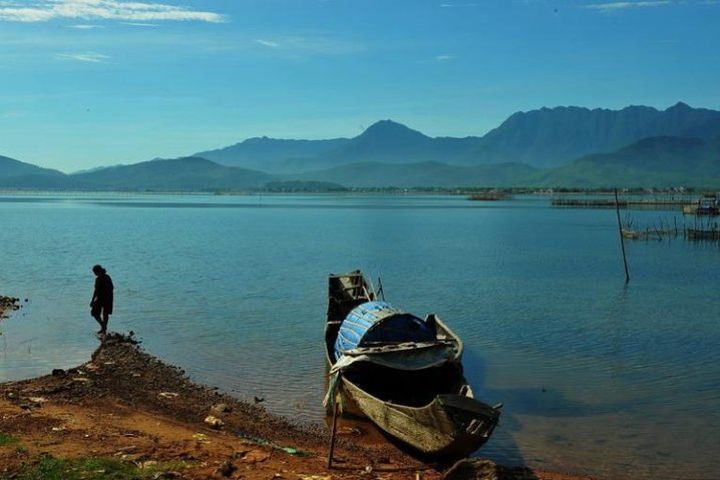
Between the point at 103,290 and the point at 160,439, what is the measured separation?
1228 centimetres

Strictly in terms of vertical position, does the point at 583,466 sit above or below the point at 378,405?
below

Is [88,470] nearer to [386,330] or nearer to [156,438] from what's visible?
[156,438]

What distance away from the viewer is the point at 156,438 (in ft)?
41.4

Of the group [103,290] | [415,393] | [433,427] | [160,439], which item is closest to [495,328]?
[415,393]

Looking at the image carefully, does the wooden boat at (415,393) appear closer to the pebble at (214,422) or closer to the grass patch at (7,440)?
the pebble at (214,422)

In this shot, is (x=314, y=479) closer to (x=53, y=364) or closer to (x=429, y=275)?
(x=53, y=364)

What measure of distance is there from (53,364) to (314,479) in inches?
489

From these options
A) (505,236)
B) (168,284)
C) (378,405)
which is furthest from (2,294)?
(505,236)

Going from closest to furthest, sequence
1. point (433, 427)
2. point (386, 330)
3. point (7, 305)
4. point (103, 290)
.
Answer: point (433, 427) → point (386, 330) → point (103, 290) → point (7, 305)

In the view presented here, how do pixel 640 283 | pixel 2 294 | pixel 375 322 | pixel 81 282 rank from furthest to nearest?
pixel 640 283 < pixel 81 282 < pixel 2 294 < pixel 375 322

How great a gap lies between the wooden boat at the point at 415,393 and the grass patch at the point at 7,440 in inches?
240

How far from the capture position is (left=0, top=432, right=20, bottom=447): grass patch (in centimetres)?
1144

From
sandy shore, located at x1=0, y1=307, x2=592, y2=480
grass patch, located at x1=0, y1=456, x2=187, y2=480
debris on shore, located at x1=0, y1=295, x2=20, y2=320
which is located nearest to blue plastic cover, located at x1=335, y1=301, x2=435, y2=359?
sandy shore, located at x1=0, y1=307, x2=592, y2=480

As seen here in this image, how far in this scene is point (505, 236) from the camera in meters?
83.9
